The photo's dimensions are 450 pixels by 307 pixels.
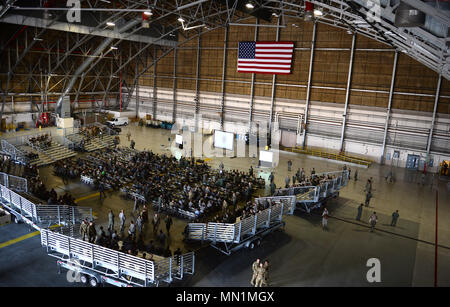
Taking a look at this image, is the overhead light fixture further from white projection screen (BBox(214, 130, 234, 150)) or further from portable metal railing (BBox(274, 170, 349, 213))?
portable metal railing (BBox(274, 170, 349, 213))

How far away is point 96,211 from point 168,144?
20.0m

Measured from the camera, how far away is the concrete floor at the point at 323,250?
13.8 metres

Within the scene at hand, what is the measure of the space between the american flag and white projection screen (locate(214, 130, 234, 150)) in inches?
406

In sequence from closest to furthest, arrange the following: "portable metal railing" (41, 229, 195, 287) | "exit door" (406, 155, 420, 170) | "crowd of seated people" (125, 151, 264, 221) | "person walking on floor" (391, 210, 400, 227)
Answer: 1. "portable metal railing" (41, 229, 195, 287)
2. "person walking on floor" (391, 210, 400, 227)
3. "crowd of seated people" (125, 151, 264, 221)
4. "exit door" (406, 155, 420, 170)

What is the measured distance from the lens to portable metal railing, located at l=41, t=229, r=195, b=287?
481 inches

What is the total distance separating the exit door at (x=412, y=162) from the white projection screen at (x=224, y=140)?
1793 cm

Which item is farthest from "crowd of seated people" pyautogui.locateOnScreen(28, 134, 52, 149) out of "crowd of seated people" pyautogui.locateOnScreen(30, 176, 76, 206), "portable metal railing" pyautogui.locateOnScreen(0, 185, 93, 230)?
"portable metal railing" pyautogui.locateOnScreen(0, 185, 93, 230)

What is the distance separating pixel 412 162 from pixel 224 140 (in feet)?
62.8

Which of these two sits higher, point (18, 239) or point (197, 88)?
point (197, 88)

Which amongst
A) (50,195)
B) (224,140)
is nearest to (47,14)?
(50,195)

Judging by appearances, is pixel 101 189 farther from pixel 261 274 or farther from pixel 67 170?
pixel 261 274

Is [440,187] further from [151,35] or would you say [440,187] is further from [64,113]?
[64,113]

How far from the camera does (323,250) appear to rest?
54.1 ft

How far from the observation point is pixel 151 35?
142 ft
